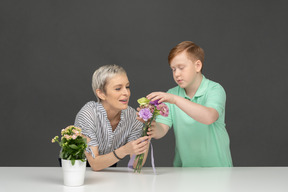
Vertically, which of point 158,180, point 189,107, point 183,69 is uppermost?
point 183,69

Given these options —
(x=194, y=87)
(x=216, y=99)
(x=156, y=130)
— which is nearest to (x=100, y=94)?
(x=156, y=130)

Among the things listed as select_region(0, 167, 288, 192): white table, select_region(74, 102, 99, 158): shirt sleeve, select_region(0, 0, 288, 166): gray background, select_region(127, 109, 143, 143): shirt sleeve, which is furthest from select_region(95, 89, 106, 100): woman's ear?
select_region(0, 0, 288, 166): gray background

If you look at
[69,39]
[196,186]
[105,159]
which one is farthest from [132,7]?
[196,186]

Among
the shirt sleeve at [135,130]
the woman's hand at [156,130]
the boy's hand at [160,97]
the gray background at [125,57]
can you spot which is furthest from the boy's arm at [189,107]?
the gray background at [125,57]

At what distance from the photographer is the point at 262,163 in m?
5.69

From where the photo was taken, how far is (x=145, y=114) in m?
2.79

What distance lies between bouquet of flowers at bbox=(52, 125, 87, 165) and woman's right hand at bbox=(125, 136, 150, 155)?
0.49m

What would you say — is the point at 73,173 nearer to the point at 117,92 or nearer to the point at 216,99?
the point at 117,92

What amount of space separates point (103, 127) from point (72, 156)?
79cm

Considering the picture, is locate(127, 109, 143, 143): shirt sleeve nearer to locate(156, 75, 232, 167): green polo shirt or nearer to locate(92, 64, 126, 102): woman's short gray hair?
locate(156, 75, 232, 167): green polo shirt

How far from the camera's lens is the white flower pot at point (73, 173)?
247 cm

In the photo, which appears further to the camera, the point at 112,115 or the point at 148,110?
the point at 112,115

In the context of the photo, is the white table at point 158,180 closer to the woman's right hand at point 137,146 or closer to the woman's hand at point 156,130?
the woman's right hand at point 137,146

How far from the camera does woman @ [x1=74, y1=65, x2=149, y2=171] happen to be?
3.14 m
